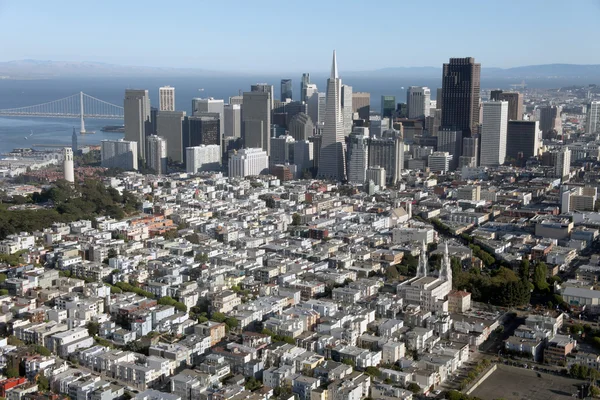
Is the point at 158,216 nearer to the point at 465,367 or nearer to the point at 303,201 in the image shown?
the point at 303,201

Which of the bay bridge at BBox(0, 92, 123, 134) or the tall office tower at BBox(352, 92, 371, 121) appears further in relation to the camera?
the bay bridge at BBox(0, 92, 123, 134)

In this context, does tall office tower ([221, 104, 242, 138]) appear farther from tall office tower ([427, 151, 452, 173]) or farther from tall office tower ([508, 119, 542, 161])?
tall office tower ([508, 119, 542, 161])

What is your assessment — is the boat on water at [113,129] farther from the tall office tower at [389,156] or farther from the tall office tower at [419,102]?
the tall office tower at [389,156]

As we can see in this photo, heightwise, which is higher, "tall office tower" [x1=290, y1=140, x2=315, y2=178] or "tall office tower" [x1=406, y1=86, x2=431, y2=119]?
"tall office tower" [x1=406, y1=86, x2=431, y2=119]

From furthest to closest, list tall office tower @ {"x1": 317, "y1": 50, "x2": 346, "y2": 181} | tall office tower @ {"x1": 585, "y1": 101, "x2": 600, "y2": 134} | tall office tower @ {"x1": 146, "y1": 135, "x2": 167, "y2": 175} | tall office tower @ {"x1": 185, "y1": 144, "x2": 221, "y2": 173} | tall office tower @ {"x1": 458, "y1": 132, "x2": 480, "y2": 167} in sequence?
tall office tower @ {"x1": 585, "y1": 101, "x2": 600, "y2": 134}
tall office tower @ {"x1": 458, "y1": 132, "x2": 480, "y2": 167}
tall office tower @ {"x1": 146, "y1": 135, "x2": 167, "y2": 175}
tall office tower @ {"x1": 185, "y1": 144, "x2": 221, "y2": 173}
tall office tower @ {"x1": 317, "y1": 50, "x2": 346, "y2": 181}

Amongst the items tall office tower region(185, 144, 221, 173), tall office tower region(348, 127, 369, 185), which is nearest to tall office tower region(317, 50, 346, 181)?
tall office tower region(348, 127, 369, 185)

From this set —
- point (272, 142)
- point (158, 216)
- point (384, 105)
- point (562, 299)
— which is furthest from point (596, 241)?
point (384, 105)

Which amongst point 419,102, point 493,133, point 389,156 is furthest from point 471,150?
point 419,102

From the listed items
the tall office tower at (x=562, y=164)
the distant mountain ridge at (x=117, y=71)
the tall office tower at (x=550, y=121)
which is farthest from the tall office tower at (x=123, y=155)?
the distant mountain ridge at (x=117, y=71)
